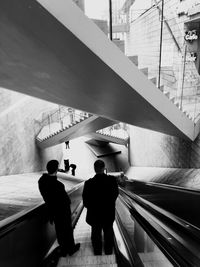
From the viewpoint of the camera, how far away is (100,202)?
2.81 metres

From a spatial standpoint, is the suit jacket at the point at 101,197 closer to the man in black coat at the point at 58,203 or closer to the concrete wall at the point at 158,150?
the man in black coat at the point at 58,203

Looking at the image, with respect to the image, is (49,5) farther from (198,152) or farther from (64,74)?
(198,152)

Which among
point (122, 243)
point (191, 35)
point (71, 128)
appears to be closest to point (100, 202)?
point (122, 243)

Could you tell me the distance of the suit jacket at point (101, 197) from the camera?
2.77 metres

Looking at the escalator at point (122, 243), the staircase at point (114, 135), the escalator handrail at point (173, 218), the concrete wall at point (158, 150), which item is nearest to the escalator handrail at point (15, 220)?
the escalator at point (122, 243)

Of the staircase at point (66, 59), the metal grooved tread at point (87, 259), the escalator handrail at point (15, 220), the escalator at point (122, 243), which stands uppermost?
the staircase at point (66, 59)

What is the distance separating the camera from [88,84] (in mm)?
3520

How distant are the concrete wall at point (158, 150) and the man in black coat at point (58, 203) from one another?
5337 millimetres

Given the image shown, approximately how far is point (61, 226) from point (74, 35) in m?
2.02

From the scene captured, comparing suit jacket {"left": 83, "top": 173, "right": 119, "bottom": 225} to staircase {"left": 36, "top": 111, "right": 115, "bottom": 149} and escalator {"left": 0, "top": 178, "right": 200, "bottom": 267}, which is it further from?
staircase {"left": 36, "top": 111, "right": 115, "bottom": 149}

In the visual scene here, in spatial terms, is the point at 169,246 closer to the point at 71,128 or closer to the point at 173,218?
the point at 173,218

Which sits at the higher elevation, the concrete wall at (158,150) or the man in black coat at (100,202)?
the concrete wall at (158,150)

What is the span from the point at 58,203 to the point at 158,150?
306 inches

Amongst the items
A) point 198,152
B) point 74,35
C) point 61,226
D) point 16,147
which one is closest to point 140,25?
point 198,152
